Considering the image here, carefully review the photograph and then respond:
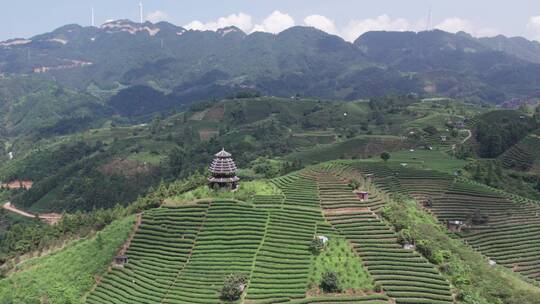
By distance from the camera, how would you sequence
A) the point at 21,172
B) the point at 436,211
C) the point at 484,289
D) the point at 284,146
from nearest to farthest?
1. the point at 484,289
2. the point at 436,211
3. the point at 284,146
4. the point at 21,172

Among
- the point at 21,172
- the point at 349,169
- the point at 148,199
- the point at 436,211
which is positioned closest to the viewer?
the point at 148,199

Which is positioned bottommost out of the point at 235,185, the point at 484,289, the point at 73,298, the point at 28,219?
the point at 28,219

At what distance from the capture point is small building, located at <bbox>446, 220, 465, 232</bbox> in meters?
63.5

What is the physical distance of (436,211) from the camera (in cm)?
6700

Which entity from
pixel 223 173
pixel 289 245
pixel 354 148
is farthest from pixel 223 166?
pixel 354 148

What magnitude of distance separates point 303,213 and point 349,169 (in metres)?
20.6

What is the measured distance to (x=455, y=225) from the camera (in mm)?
63750

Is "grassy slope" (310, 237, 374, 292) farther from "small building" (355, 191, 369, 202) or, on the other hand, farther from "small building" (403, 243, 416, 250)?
"small building" (355, 191, 369, 202)

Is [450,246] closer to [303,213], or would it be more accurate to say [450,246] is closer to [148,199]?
[303,213]

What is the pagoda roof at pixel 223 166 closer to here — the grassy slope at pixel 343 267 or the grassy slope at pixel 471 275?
the grassy slope at pixel 343 267

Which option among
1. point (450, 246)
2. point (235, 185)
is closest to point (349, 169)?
point (235, 185)

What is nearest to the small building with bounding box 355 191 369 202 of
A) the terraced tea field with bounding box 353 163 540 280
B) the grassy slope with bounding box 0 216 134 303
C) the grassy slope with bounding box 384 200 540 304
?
the grassy slope with bounding box 384 200 540 304

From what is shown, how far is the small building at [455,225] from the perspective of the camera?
63.5 m

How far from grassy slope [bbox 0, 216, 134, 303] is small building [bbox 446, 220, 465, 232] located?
1663 inches
